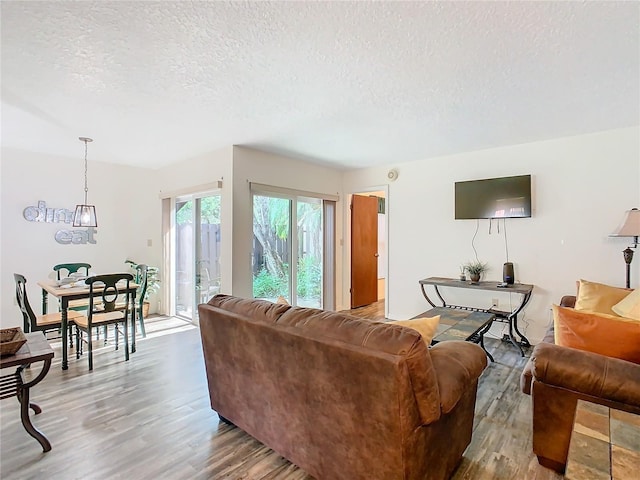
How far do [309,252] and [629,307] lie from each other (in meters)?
3.71

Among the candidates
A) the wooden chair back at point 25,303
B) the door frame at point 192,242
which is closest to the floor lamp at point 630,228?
the door frame at point 192,242

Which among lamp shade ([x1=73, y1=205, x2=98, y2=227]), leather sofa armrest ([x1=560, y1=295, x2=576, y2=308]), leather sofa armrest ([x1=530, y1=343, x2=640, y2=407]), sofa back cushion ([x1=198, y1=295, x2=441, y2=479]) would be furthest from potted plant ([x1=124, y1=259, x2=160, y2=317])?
leather sofa armrest ([x1=560, y1=295, x2=576, y2=308])

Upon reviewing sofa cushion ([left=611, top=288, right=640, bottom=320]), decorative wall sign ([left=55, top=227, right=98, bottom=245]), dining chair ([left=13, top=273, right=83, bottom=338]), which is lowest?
dining chair ([left=13, top=273, right=83, bottom=338])

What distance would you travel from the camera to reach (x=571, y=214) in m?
3.53

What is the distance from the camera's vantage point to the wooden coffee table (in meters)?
2.51

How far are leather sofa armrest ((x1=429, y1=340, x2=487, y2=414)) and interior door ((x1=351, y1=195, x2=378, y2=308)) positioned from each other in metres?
3.75

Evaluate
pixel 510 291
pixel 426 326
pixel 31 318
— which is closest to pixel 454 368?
pixel 426 326

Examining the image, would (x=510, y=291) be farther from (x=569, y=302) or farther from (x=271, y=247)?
(x=271, y=247)

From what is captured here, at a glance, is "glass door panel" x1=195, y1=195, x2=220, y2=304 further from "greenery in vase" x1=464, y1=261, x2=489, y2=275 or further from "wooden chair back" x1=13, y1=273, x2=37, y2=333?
"greenery in vase" x1=464, y1=261, x2=489, y2=275

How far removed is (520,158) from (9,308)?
6474 mm

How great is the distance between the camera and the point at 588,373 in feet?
5.03

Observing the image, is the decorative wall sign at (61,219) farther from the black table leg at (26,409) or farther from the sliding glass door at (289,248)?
the black table leg at (26,409)

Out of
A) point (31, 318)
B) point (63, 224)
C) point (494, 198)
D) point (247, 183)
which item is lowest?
point (31, 318)

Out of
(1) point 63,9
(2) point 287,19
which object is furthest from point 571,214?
(1) point 63,9
